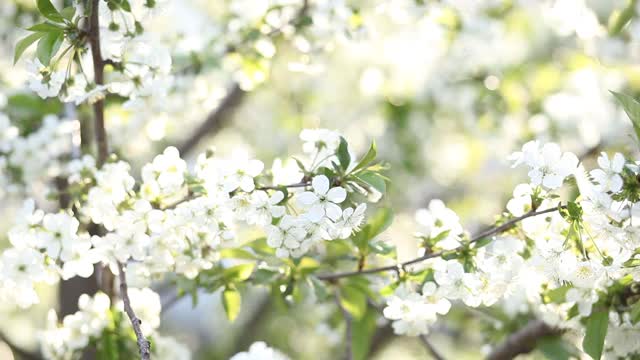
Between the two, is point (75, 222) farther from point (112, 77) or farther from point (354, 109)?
point (354, 109)

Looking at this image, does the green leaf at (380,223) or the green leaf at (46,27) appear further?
the green leaf at (380,223)

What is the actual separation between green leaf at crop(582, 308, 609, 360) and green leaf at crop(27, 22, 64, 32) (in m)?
1.23

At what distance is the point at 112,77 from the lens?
6.40 ft

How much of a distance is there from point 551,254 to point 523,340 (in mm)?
730

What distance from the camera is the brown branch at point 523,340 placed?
89.0 inches

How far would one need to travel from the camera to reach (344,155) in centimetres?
166

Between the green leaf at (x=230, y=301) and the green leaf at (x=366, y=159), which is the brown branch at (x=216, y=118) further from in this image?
the green leaf at (x=366, y=159)

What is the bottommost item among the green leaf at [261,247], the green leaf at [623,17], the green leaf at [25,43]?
the green leaf at [261,247]

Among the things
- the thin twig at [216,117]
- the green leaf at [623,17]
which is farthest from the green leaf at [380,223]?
the thin twig at [216,117]

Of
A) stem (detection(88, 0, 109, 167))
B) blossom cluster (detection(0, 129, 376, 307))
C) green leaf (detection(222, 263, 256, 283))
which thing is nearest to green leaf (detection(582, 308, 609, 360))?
blossom cluster (detection(0, 129, 376, 307))

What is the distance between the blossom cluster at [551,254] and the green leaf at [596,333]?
2cm

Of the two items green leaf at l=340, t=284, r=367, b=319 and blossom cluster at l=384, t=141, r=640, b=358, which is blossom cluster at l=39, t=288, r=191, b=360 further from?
blossom cluster at l=384, t=141, r=640, b=358

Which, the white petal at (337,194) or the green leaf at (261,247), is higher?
the white petal at (337,194)

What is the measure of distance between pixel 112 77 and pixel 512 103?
1.93 m
